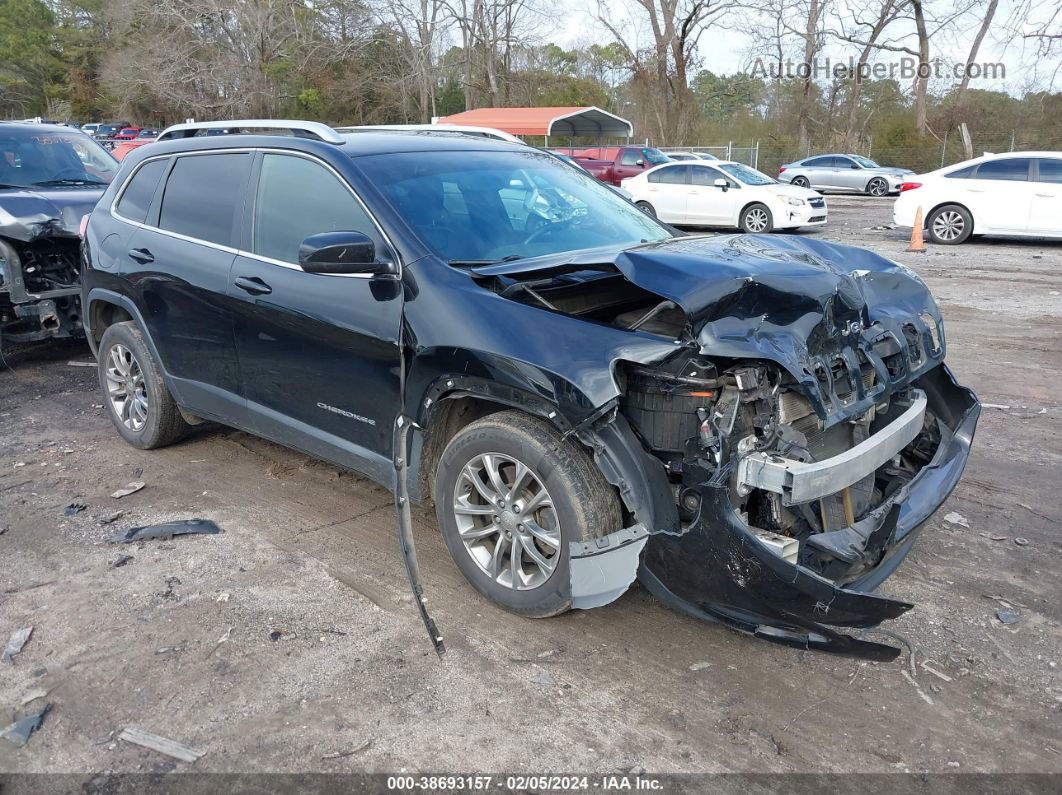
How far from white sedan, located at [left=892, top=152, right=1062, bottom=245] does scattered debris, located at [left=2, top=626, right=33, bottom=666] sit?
618 inches

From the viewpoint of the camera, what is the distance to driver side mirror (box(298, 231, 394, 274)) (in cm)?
373

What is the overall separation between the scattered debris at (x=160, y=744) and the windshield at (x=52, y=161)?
7061 mm

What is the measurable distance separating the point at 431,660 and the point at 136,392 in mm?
3312

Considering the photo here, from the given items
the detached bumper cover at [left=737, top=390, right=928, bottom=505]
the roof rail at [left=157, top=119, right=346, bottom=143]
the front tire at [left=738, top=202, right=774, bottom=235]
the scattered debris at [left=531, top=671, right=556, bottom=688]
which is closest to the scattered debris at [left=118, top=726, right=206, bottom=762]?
the scattered debris at [left=531, top=671, right=556, bottom=688]

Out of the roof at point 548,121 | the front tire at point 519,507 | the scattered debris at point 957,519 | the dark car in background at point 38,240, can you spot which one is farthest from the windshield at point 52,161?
the roof at point 548,121

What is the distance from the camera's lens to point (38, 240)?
25.0 feet

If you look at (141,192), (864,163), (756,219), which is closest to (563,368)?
(141,192)

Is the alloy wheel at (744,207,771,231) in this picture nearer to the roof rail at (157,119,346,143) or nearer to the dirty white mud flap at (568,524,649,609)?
the roof rail at (157,119,346,143)

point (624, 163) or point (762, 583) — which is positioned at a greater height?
point (624, 163)

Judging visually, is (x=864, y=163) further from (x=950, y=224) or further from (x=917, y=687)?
(x=917, y=687)

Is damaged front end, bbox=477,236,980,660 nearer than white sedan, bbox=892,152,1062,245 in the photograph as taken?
Yes

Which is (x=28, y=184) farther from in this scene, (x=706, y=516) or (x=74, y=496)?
(x=706, y=516)

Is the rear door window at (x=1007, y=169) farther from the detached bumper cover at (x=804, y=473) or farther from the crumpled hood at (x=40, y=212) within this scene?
the detached bumper cover at (x=804, y=473)

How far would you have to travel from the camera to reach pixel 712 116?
52.4 metres
